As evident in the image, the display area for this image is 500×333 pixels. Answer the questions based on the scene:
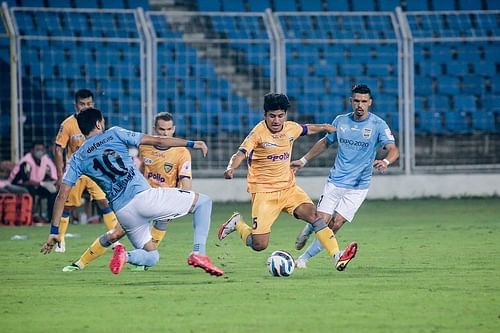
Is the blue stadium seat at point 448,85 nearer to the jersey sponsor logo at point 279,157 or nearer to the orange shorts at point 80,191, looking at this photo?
the orange shorts at point 80,191

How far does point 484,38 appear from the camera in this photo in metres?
24.5

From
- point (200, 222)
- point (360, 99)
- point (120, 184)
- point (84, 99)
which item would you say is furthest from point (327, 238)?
point (84, 99)

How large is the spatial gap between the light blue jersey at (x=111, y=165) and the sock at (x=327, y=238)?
6.25 feet

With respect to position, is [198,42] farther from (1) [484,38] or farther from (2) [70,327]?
(2) [70,327]

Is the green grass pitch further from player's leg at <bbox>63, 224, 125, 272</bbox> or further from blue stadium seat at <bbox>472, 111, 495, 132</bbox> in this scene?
blue stadium seat at <bbox>472, 111, 495, 132</bbox>

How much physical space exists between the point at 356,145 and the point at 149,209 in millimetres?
2979

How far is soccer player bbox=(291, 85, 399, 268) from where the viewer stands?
13648 millimetres

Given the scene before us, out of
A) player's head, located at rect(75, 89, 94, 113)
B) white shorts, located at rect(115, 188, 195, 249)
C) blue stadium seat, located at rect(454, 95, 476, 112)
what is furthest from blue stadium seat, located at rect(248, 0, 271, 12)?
white shorts, located at rect(115, 188, 195, 249)

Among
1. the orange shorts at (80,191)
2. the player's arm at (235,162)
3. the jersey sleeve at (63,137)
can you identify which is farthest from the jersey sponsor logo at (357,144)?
the jersey sleeve at (63,137)

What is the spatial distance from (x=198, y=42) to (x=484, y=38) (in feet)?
18.1

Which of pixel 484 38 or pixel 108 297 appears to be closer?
pixel 108 297

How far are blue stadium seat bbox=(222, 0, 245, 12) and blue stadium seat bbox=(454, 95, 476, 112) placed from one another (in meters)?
5.81

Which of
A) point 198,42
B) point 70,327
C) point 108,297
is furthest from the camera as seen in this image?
point 198,42

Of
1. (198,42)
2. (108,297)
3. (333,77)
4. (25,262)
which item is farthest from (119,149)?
(333,77)
